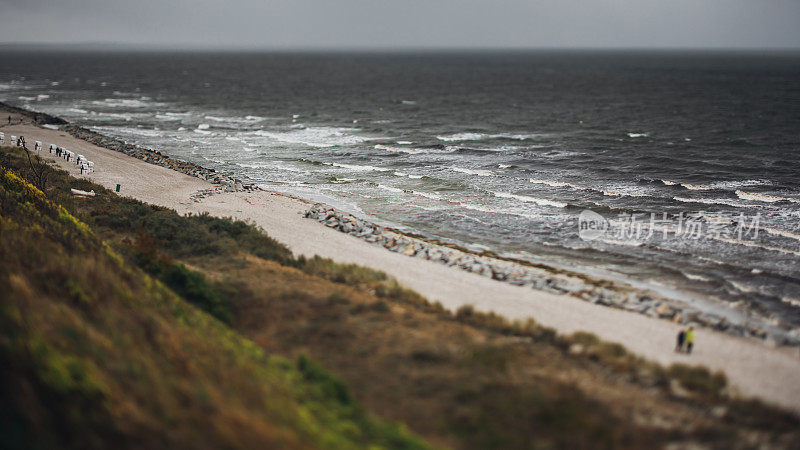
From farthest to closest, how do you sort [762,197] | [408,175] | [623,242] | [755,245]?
1. [408,175]
2. [762,197]
3. [623,242]
4. [755,245]

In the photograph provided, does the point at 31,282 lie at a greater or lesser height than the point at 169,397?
greater

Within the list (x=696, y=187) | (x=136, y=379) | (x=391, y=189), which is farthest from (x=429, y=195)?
(x=136, y=379)

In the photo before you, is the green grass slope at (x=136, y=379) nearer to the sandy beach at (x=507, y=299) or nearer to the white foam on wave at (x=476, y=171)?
the sandy beach at (x=507, y=299)

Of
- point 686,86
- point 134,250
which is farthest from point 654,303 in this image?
point 686,86

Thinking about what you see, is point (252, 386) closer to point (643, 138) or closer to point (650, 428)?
point (650, 428)

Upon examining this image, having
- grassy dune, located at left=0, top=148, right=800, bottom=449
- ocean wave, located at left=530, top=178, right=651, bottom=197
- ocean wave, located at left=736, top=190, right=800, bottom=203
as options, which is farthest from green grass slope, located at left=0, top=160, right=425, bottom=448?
ocean wave, located at left=736, top=190, right=800, bottom=203

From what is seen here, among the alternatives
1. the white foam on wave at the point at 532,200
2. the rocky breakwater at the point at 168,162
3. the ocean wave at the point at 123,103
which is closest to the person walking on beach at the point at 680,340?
the white foam on wave at the point at 532,200

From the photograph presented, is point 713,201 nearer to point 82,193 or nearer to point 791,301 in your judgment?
point 791,301
